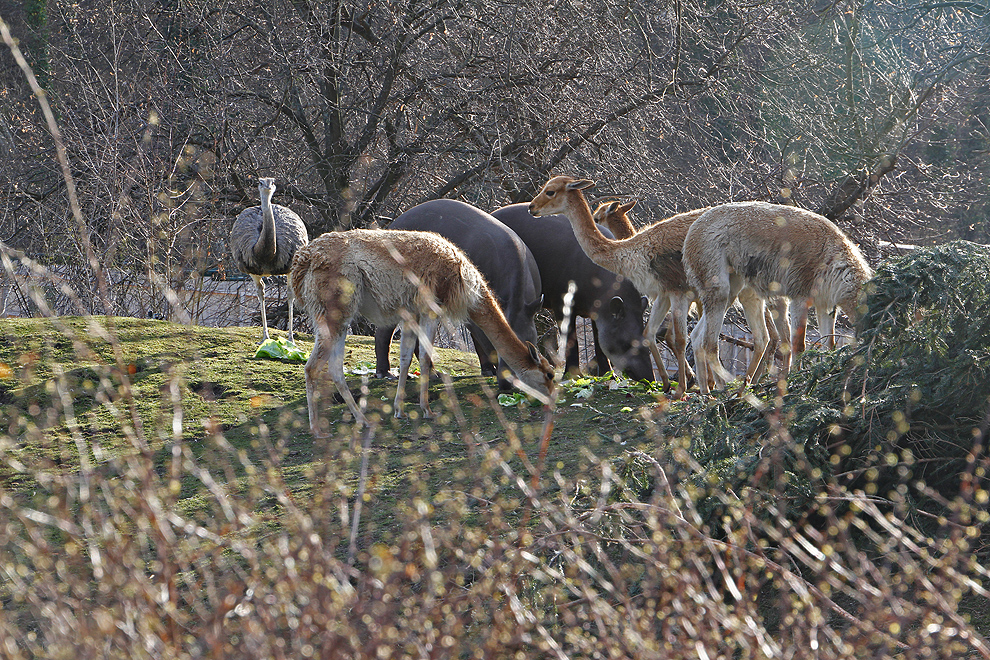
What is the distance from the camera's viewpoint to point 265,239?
9805 millimetres

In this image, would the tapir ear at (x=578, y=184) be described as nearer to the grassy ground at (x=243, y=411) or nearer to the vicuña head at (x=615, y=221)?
the vicuña head at (x=615, y=221)

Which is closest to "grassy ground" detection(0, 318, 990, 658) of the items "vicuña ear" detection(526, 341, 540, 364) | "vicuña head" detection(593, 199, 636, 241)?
"vicuña ear" detection(526, 341, 540, 364)

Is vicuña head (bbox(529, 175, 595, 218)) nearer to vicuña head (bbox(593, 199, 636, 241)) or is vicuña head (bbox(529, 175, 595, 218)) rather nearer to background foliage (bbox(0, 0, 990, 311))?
vicuña head (bbox(593, 199, 636, 241))

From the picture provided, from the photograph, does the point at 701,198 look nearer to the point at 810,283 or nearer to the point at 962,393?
the point at 810,283

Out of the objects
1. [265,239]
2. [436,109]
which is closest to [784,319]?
[265,239]

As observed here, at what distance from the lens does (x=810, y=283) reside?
6.87m

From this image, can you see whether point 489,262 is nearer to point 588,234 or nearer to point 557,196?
point 557,196

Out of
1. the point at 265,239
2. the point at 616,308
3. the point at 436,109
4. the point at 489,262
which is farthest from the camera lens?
the point at 436,109

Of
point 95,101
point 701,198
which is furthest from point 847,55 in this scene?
point 95,101

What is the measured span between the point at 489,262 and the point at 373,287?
2.16m

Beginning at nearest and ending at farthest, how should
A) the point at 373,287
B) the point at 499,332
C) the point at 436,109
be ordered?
the point at 373,287 → the point at 499,332 → the point at 436,109

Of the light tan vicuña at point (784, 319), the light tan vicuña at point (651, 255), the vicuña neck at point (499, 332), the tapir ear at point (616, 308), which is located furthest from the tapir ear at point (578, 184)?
the tapir ear at point (616, 308)

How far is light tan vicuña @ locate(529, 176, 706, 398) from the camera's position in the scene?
7883mm

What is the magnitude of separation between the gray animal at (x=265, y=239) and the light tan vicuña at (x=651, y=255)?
280 cm
